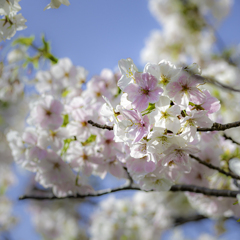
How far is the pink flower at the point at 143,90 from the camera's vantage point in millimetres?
831

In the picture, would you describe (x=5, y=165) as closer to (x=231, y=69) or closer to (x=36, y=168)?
(x=36, y=168)

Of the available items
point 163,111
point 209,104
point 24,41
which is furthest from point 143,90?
point 24,41

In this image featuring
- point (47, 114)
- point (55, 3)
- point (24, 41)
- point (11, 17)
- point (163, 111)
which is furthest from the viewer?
point (24, 41)

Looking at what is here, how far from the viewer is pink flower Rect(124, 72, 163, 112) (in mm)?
831

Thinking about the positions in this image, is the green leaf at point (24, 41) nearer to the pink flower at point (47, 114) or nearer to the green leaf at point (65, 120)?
the pink flower at point (47, 114)

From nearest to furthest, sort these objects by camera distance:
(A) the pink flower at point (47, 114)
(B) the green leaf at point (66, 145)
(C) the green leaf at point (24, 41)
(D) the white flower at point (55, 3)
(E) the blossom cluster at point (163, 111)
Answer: (E) the blossom cluster at point (163, 111), (D) the white flower at point (55, 3), (A) the pink flower at point (47, 114), (B) the green leaf at point (66, 145), (C) the green leaf at point (24, 41)

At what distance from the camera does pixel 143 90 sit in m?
0.84

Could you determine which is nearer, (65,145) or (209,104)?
(209,104)

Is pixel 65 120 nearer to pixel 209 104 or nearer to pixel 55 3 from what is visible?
pixel 55 3

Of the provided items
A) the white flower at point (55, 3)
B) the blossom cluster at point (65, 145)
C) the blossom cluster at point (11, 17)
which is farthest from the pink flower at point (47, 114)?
the white flower at point (55, 3)

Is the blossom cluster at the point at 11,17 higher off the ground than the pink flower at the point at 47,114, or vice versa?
the blossom cluster at the point at 11,17

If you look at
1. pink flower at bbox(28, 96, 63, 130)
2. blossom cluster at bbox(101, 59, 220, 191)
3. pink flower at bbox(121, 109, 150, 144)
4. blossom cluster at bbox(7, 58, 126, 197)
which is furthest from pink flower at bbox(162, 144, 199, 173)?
pink flower at bbox(28, 96, 63, 130)

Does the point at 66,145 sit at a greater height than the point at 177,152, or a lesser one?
greater

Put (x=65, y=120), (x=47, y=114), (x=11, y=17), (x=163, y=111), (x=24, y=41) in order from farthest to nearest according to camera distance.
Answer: (x=24, y=41) < (x=65, y=120) < (x=47, y=114) < (x=11, y=17) < (x=163, y=111)
